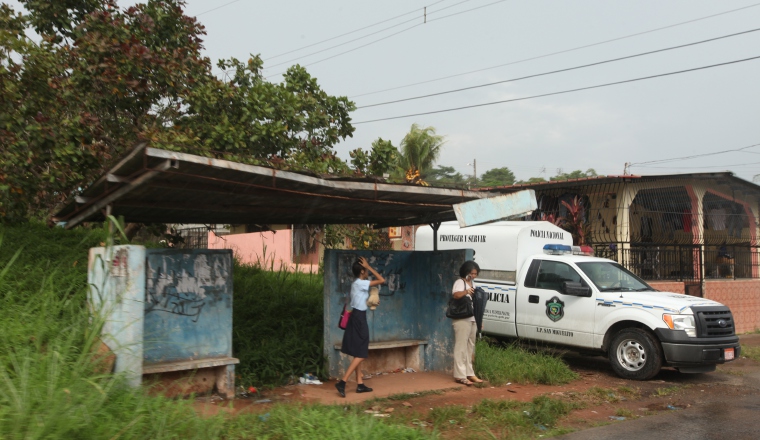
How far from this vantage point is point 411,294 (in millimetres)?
9852

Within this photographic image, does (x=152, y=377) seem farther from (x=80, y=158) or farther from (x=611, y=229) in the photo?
(x=611, y=229)

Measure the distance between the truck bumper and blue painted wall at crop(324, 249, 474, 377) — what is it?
316 cm

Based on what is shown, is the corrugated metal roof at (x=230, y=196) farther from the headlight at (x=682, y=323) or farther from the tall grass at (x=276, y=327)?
the headlight at (x=682, y=323)

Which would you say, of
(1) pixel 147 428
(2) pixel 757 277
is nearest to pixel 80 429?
(1) pixel 147 428

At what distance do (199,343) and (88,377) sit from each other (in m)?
2.61

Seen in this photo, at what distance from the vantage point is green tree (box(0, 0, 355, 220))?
342 inches

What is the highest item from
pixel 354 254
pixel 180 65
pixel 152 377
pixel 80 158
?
pixel 180 65

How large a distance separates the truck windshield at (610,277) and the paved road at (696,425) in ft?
8.28

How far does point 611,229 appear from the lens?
17.4m

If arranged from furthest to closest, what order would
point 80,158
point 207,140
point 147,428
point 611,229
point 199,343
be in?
point 611,229 → point 207,140 → point 80,158 → point 199,343 → point 147,428

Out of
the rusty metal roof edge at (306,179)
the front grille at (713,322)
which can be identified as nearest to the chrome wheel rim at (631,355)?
the front grille at (713,322)

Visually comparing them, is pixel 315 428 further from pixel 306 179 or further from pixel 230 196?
pixel 230 196

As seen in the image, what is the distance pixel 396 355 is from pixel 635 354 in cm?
367

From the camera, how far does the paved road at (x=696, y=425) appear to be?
665cm
